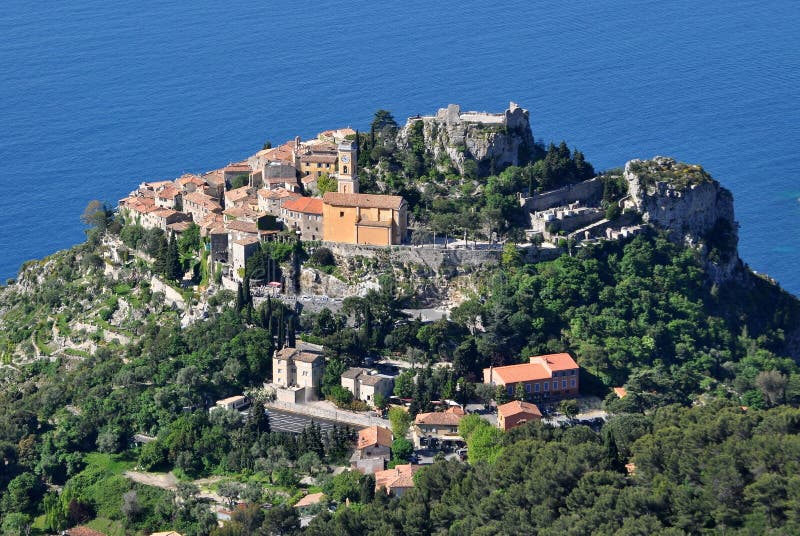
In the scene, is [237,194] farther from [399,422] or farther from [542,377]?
[542,377]

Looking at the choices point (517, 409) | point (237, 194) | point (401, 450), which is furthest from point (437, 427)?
point (237, 194)

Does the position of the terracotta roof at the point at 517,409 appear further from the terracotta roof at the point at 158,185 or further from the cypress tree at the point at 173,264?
the terracotta roof at the point at 158,185

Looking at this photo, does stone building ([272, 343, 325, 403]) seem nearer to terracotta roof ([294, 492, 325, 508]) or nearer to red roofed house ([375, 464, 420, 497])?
red roofed house ([375, 464, 420, 497])

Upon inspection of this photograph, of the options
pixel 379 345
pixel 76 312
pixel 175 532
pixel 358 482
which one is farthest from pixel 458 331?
pixel 76 312

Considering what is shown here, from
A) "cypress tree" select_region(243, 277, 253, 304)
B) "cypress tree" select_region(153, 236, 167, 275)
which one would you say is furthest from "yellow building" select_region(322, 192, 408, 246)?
"cypress tree" select_region(153, 236, 167, 275)

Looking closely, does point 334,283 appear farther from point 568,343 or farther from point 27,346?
point 27,346

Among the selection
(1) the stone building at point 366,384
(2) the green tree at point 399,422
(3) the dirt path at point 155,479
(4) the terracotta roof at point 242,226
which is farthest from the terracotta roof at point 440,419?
(4) the terracotta roof at point 242,226
